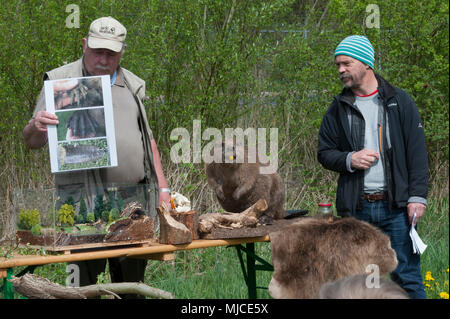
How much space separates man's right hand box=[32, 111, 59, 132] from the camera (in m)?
3.45

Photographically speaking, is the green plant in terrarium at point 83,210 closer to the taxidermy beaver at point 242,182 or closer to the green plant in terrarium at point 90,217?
the green plant in terrarium at point 90,217

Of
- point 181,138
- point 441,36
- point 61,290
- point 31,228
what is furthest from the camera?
point 441,36

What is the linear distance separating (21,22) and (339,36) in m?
3.72

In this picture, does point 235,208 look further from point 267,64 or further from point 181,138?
point 267,64

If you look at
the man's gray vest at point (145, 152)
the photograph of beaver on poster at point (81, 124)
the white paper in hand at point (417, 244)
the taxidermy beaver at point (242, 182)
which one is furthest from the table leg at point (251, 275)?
the photograph of beaver on poster at point (81, 124)

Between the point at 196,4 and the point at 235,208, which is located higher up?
the point at 196,4

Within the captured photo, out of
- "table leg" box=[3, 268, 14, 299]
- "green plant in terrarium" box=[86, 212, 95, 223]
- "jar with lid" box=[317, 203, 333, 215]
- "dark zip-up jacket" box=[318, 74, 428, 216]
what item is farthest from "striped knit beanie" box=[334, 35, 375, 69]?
"table leg" box=[3, 268, 14, 299]

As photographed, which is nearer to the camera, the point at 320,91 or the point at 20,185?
the point at 20,185

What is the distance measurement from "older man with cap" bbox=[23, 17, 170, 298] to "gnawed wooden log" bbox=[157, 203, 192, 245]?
14 centimetres

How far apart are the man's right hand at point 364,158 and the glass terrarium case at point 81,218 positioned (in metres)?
1.32

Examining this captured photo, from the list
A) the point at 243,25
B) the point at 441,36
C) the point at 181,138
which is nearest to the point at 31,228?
the point at 181,138

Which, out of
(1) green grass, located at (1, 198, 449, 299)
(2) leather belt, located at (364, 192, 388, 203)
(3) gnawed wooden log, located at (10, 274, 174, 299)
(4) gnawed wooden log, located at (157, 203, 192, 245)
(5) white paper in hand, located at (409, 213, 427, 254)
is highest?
(2) leather belt, located at (364, 192, 388, 203)

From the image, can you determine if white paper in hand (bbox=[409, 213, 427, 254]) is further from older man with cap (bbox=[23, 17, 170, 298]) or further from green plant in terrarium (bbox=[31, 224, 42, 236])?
green plant in terrarium (bbox=[31, 224, 42, 236])
